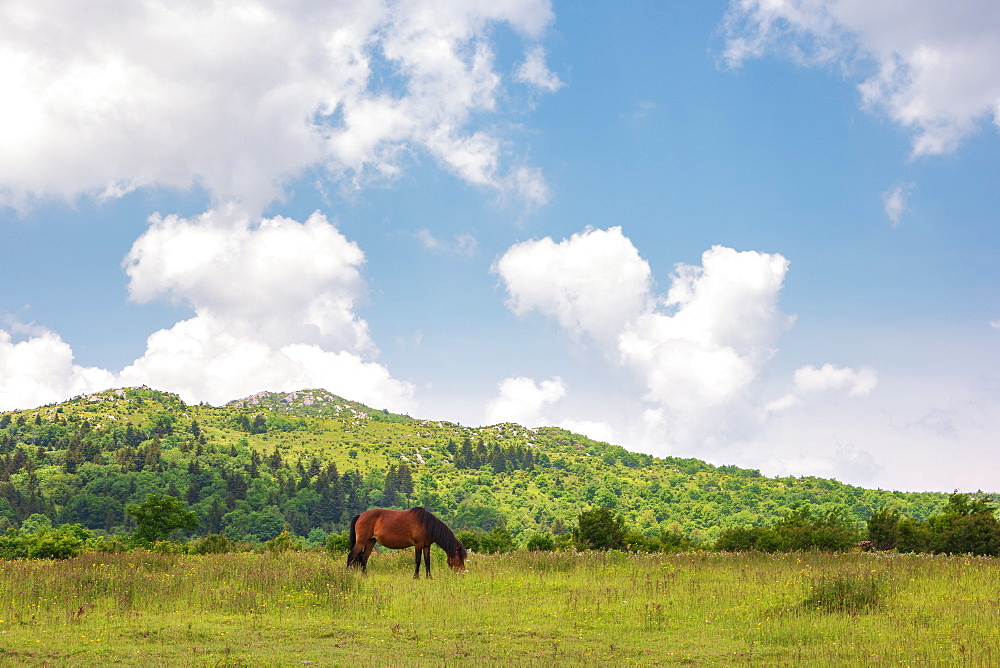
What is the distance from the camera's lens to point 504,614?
17516mm

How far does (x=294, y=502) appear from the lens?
193125mm

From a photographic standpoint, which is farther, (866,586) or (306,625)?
(866,586)

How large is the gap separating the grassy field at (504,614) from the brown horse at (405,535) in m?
1.11

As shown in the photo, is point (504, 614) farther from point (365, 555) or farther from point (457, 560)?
point (365, 555)

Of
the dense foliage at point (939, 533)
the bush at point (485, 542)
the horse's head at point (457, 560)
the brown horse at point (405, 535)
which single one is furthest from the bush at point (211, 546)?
the dense foliage at point (939, 533)

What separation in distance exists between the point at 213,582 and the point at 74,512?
185 metres

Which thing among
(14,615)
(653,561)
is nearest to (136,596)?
(14,615)

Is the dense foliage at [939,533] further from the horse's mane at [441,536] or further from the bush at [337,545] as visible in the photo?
the bush at [337,545]

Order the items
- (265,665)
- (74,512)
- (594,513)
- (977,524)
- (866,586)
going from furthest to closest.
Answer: (74,512), (594,513), (977,524), (866,586), (265,665)

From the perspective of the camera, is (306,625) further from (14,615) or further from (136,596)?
(14,615)

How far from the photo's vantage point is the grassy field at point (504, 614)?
44.0 ft

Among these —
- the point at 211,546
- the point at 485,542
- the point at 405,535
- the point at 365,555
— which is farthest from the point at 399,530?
the point at 485,542

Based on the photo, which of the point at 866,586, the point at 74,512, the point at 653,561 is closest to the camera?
the point at 866,586

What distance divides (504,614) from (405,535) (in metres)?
8.64
